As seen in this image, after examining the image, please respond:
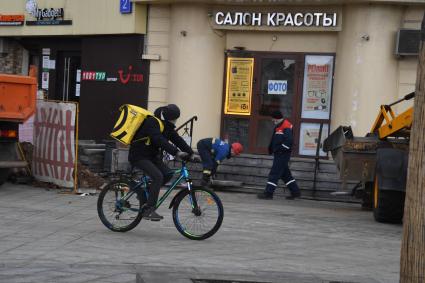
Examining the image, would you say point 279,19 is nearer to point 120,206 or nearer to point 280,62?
point 280,62

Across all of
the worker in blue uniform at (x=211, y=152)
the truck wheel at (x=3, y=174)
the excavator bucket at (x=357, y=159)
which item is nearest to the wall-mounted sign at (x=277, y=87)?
the worker in blue uniform at (x=211, y=152)

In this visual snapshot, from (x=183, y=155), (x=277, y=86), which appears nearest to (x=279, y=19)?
(x=277, y=86)

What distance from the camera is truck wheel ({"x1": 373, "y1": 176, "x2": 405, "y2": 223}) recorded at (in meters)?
10.8

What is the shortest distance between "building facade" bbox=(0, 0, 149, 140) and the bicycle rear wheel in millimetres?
8183

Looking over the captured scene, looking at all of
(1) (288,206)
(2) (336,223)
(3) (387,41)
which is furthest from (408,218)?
(3) (387,41)

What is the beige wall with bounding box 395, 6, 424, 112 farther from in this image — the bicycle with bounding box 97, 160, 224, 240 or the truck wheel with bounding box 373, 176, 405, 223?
the bicycle with bounding box 97, 160, 224, 240

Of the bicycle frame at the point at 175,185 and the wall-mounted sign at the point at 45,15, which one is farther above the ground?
the wall-mounted sign at the point at 45,15

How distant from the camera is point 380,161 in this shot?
1088 cm

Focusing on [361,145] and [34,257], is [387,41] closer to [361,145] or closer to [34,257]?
[361,145]

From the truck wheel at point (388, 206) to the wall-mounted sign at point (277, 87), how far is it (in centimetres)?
541

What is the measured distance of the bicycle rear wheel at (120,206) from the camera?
911 centimetres

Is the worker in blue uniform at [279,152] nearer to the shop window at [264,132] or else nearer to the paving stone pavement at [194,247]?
the paving stone pavement at [194,247]

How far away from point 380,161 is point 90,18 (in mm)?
9820

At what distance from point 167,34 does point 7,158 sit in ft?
18.2
